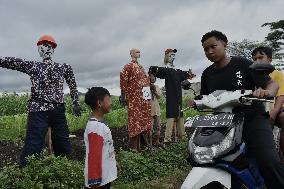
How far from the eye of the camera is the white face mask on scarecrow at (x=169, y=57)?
10648 millimetres

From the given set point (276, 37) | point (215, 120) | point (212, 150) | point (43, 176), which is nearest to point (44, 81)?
point (43, 176)

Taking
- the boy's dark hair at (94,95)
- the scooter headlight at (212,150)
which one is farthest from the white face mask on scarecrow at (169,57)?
the scooter headlight at (212,150)

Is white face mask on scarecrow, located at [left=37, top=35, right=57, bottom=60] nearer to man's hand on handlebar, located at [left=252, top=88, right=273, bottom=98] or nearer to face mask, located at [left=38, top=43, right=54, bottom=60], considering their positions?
face mask, located at [left=38, top=43, right=54, bottom=60]

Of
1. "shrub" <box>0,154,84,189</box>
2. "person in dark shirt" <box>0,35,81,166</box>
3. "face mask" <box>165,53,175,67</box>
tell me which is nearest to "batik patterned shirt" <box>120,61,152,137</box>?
"face mask" <box>165,53,175,67</box>

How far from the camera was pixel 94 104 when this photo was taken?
468 centimetres

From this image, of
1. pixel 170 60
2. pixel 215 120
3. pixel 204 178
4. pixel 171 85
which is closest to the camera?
pixel 204 178

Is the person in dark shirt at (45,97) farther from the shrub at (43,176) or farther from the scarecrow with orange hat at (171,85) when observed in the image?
the scarecrow with orange hat at (171,85)

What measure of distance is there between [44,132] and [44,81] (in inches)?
27.9

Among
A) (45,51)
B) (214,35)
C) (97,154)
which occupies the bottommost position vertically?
(97,154)

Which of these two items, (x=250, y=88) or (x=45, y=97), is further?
(x=45, y=97)

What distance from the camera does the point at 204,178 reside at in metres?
3.96

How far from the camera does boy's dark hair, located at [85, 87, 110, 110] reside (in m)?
4.68

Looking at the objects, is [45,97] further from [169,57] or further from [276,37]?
[276,37]

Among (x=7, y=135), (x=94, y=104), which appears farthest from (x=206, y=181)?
(x=7, y=135)
